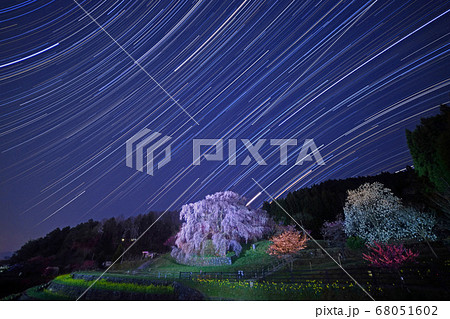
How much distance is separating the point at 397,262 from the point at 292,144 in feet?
31.4

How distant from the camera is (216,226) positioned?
2480 cm

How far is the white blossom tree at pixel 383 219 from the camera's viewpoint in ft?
53.4

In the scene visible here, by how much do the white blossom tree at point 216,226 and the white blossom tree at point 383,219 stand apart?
10.6 m

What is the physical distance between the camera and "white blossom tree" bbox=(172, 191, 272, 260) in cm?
2338

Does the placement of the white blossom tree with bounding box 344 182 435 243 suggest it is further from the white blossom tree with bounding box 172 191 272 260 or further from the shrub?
the white blossom tree with bounding box 172 191 272 260

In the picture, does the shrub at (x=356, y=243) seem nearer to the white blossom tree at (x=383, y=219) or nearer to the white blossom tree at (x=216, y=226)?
the white blossom tree at (x=383, y=219)

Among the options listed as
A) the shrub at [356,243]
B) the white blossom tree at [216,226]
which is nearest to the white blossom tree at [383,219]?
the shrub at [356,243]

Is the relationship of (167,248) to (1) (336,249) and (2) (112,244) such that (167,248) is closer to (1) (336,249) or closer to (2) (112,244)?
(2) (112,244)

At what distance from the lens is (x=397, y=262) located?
8.81m

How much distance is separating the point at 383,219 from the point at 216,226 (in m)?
16.5

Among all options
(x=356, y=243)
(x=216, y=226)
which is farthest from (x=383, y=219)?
(x=216, y=226)

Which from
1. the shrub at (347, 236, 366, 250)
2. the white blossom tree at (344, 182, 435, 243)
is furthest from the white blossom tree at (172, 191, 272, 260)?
the white blossom tree at (344, 182, 435, 243)

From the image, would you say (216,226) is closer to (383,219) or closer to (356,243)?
(356,243)
